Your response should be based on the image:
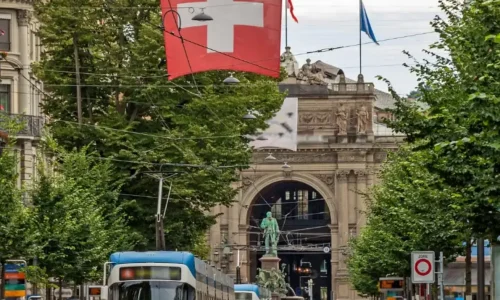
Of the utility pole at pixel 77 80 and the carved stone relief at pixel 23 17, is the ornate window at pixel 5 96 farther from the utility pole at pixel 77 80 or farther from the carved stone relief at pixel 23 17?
the utility pole at pixel 77 80

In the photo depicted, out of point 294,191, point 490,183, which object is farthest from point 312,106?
point 490,183

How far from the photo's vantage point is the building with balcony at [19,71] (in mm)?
70750

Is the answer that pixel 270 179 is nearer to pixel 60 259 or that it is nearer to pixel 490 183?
pixel 60 259

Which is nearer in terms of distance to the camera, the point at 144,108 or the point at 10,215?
the point at 10,215

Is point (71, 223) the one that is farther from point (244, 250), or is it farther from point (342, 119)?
point (244, 250)

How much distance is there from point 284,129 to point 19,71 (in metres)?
16.0

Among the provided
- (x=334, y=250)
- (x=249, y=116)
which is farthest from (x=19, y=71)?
(x=334, y=250)

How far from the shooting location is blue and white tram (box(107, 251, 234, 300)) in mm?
37062

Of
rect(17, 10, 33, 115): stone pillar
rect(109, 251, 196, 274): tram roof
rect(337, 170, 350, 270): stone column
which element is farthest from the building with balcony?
rect(337, 170, 350, 270): stone column

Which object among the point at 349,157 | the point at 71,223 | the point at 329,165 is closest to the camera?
the point at 71,223

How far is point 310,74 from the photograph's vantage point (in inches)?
5482

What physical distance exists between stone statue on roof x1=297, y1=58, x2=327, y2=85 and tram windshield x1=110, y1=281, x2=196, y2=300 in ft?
333

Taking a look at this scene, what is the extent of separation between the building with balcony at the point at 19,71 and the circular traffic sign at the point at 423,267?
34.2 metres

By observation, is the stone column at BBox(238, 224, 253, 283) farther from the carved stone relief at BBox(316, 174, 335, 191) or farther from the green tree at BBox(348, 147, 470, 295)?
the green tree at BBox(348, 147, 470, 295)
